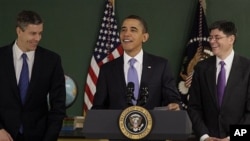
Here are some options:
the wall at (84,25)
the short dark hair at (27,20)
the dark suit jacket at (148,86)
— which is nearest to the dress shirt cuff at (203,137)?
the dark suit jacket at (148,86)

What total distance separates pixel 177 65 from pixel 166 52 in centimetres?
22

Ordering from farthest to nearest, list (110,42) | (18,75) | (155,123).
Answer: (110,42)
(18,75)
(155,123)

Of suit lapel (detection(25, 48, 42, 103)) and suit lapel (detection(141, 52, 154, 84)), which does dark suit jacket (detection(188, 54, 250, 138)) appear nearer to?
suit lapel (detection(141, 52, 154, 84))

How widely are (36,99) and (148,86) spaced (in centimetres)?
83

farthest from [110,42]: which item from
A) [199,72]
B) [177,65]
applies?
[199,72]

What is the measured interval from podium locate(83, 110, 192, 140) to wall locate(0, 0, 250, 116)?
367 centimetres

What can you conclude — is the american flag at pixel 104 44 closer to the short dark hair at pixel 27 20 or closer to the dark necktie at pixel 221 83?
the dark necktie at pixel 221 83

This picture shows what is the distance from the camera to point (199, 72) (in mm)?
3770

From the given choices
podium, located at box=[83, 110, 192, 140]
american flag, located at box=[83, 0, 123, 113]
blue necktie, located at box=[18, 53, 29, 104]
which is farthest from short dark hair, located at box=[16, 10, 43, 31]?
american flag, located at box=[83, 0, 123, 113]

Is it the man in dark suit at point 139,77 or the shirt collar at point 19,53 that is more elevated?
the shirt collar at point 19,53

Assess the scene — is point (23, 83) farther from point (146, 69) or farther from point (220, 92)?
point (220, 92)

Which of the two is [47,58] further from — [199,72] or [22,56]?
[199,72]

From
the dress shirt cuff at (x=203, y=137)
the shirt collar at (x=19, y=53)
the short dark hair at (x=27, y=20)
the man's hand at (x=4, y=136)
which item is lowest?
the dress shirt cuff at (x=203, y=137)

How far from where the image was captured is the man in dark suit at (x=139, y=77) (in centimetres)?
335
